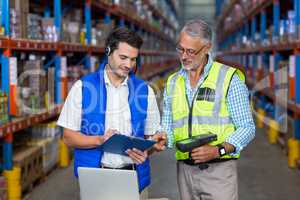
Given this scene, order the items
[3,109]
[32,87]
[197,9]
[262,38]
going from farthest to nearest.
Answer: [197,9] → [262,38] → [32,87] → [3,109]

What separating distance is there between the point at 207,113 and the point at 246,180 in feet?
10.4

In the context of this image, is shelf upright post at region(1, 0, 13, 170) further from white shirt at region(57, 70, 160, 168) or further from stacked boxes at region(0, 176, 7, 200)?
white shirt at region(57, 70, 160, 168)

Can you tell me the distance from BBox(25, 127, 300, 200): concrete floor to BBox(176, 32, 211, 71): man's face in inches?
99.8

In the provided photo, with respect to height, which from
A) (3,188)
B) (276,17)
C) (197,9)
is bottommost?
(3,188)

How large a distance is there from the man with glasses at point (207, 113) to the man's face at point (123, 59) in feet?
0.73

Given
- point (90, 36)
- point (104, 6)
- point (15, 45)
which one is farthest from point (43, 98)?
point (104, 6)

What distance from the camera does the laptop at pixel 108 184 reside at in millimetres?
2088

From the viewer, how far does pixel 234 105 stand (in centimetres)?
234

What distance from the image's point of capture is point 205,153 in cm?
222

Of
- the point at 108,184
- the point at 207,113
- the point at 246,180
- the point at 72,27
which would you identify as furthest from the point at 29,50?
the point at 108,184

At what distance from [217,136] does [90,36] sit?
17.0 feet

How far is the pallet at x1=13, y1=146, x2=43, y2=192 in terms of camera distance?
4.64m

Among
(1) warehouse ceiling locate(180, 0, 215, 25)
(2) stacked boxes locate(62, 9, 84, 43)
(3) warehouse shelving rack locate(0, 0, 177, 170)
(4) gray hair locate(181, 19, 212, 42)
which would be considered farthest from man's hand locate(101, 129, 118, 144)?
(1) warehouse ceiling locate(180, 0, 215, 25)

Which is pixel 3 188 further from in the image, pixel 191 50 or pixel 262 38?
pixel 262 38
